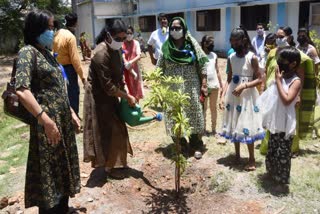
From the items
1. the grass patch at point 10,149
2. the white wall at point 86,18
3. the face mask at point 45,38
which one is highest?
the white wall at point 86,18

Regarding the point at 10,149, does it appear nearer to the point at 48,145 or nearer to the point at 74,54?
the point at 74,54

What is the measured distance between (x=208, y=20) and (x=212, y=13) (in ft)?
1.52

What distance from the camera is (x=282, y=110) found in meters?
A: 3.35

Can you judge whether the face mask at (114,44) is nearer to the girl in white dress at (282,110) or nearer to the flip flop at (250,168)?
the girl in white dress at (282,110)

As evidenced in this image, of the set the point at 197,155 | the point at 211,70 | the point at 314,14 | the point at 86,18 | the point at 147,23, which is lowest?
the point at 197,155

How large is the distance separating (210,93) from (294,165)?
64.1 inches

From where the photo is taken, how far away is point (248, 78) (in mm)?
3805

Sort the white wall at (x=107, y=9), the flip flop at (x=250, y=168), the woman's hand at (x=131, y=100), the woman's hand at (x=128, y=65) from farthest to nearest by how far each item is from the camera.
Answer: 1. the white wall at (x=107, y=9)
2. the woman's hand at (x=128, y=65)
3. the flip flop at (x=250, y=168)
4. the woman's hand at (x=131, y=100)

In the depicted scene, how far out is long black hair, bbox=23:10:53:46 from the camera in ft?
8.43

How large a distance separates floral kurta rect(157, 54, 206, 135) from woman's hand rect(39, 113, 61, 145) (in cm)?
187

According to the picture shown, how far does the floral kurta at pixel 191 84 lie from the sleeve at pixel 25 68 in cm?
202

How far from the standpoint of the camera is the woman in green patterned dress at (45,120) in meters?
2.49

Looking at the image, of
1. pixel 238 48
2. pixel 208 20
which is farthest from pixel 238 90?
pixel 208 20

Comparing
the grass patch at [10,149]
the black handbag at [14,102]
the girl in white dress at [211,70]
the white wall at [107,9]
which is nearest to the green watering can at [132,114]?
the black handbag at [14,102]
